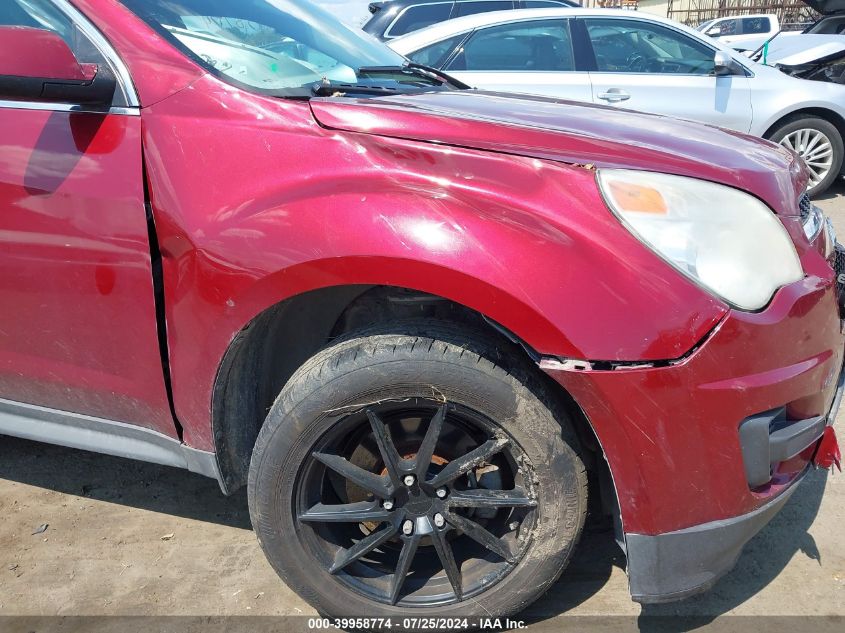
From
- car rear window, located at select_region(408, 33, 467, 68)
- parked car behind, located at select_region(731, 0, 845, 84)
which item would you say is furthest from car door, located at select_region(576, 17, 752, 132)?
car rear window, located at select_region(408, 33, 467, 68)

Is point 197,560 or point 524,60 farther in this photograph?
point 524,60

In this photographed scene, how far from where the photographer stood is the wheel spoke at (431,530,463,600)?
191 centimetres

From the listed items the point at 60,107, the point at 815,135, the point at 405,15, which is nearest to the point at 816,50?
the point at 815,135

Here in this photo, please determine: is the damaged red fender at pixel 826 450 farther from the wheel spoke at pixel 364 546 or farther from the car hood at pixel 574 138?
the wheel spoke at pixel 364 546

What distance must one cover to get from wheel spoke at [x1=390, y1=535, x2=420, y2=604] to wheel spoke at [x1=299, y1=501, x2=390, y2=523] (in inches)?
3.6

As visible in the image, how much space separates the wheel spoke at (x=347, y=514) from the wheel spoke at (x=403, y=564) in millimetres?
91

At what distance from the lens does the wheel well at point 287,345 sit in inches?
73.2

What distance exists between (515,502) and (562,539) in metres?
0.15

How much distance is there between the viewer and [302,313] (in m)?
2.03

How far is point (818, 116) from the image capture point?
6.57 metres

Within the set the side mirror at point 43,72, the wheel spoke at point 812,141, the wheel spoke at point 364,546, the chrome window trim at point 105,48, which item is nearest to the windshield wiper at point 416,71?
the chrome window trim at point 105,48

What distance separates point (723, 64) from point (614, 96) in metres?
0.98

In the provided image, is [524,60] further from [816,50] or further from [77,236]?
[77,236]

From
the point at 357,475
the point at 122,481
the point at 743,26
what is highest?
the point at 357,475
